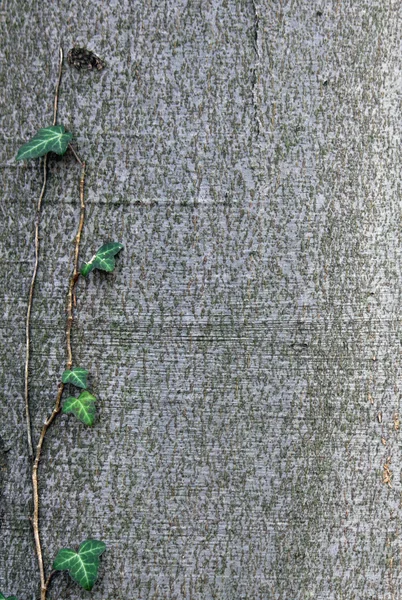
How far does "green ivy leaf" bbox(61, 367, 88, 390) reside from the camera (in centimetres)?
109

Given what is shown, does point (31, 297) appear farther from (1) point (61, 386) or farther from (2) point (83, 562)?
(2) point (83, 562)

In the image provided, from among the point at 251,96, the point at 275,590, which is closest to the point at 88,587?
the point at 275,590

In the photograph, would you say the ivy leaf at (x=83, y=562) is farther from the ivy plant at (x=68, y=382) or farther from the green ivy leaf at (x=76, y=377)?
the green ivy leaf at (x=76, y=377)

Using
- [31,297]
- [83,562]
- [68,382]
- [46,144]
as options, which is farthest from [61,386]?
[46,144]

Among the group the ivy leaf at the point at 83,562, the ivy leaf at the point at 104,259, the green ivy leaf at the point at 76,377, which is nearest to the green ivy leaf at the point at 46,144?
the ivy leaf at the point at 104,259

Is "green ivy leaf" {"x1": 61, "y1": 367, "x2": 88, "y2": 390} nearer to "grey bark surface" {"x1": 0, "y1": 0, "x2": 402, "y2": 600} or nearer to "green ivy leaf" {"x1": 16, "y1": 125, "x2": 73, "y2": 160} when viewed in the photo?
"grey bark surface" {"x1": 0, "y1": 0, "x2": 402, "y2": 600}

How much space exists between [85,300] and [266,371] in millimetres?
402

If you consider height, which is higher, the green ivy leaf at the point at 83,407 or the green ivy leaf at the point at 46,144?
the green ivy leaf at the point at 46,144

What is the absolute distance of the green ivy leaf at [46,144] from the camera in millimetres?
1091

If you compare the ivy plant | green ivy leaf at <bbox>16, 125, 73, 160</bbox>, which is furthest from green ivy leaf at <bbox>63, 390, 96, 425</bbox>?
green ivy leaf at <bbox>16, 125, 73, 160</bbox>

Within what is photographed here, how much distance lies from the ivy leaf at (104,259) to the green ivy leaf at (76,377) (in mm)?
199

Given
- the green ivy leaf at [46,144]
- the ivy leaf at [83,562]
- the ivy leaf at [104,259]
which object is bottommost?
the ivy leaf at [83,562]

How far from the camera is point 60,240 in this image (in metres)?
1.12

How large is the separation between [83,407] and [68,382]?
0.20 ft
